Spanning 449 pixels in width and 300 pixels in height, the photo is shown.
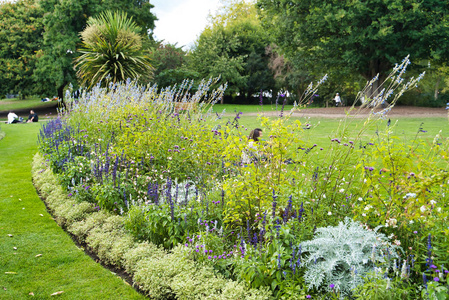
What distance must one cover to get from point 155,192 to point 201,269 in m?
1.33

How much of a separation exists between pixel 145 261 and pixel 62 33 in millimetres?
28097

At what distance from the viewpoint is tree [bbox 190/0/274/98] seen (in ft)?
105

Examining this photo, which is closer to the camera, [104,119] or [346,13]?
[104,119]

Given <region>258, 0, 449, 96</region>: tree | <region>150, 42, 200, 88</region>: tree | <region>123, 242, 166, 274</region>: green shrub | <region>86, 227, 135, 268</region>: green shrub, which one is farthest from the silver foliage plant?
<region>150, 42, 200, 88</region>: tree

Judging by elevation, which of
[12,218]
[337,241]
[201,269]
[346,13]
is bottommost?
[12,218]

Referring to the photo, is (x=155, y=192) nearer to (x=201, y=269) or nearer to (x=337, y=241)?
(x=201, y=269)

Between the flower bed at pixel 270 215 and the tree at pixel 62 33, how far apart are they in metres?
23.5

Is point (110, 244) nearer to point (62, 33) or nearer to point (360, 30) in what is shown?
point (360, 30)

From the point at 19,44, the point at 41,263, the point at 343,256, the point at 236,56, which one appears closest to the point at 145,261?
the point at 41,263

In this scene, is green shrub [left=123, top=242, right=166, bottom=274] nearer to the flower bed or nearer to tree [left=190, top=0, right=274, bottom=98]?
the flower bed

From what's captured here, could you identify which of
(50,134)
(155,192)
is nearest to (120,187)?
(155,192)

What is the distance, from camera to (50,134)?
26.8 feet

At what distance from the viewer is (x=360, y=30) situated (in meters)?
18.6

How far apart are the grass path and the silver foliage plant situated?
163 centimetres
